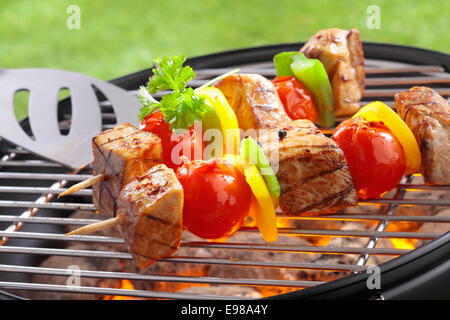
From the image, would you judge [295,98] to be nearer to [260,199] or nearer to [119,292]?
[260,199]

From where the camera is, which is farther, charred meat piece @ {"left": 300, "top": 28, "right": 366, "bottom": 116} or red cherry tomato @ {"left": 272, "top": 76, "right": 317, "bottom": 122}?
charred meat piece @ {"left": 300, "top": 28, "right": 366, "bottom": 116}

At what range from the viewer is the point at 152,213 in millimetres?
1781

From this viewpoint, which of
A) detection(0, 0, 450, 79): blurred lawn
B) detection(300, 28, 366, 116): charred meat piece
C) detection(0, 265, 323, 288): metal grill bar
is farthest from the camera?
detection(0, 0, 450, 79): blurred lawn

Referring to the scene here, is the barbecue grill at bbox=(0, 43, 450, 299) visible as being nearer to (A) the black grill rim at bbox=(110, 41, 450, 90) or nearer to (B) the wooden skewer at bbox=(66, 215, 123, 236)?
(A) the black grill rim at bbox=(110, 41, 450, 90)

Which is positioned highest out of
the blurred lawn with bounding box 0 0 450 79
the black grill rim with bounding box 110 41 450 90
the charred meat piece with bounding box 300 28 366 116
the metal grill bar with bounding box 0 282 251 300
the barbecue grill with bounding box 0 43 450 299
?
the blurred lawn with bounding box 0 0 450 79

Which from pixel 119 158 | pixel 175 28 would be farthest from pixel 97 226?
pixel 175 28

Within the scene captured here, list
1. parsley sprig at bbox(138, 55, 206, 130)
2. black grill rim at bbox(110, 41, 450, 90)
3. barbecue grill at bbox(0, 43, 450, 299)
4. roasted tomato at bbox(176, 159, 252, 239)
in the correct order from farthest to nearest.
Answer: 1. black grill rim at bbox(110, 41, 450, 90)
2. parsley sprig at bbox(138, 55, 206, 130)
3. roasted tomato at bbox(176, 159, 252, 239)
4. barbecue grill at bbox(0, 43, 450, 299)

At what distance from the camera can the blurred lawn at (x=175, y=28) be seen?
634 centimetres

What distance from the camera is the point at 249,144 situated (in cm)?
197

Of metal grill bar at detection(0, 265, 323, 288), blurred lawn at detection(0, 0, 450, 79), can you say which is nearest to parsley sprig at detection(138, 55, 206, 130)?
metal grill bar at detection(0, 265, 323, 288)

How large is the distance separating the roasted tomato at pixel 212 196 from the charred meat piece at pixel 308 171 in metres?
0.16

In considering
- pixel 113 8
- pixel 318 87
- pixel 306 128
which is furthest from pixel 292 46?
pixel 113 8

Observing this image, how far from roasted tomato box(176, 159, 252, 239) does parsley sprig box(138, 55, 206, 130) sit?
0.21 meters

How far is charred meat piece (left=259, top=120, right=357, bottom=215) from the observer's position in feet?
6.48
